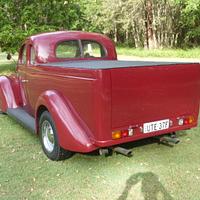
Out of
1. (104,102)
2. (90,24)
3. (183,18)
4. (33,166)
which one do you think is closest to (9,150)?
(33,166)

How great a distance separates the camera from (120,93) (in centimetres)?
431

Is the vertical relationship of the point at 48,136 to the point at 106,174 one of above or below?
above

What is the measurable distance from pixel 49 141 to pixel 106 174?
3.71ft

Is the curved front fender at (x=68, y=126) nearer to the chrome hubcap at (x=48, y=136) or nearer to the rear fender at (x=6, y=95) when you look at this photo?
the chrome hubcap at (x=48, y=136)

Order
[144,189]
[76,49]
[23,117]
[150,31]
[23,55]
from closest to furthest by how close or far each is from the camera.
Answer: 1. [144,189]
2. [23,117]
3. [76,49]
4. [23,55]
5. [150,31]

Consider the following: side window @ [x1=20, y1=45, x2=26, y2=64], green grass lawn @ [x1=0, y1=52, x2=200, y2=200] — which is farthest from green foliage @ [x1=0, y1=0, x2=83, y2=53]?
green grass lawn @ [x1=0, y1=52, x2=200, y2=200]

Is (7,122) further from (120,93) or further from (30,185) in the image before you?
(120,93)

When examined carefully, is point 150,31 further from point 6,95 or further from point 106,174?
point 106,174

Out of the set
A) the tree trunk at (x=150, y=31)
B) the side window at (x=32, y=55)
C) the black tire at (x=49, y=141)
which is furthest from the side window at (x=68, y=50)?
the tree trunk at (x=150, y=31)

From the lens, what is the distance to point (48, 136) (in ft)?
17.8

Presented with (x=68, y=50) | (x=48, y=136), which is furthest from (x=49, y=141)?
(x=68, y=50)

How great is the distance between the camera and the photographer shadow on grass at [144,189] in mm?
4075

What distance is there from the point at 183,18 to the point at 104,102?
29414mm

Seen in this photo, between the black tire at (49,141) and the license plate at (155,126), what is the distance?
4.04ft
